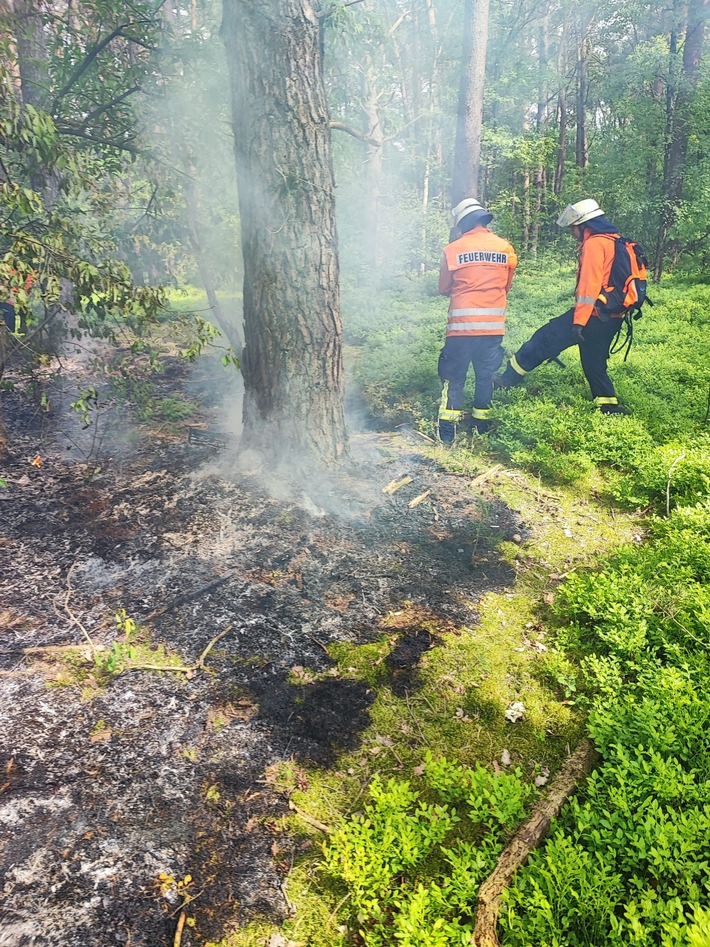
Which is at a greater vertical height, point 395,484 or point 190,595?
point 395,484

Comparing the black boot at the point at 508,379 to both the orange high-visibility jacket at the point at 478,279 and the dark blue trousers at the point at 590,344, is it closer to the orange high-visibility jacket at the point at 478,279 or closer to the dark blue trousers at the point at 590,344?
the dark blue trousers at the point at 590,344

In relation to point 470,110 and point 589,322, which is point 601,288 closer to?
point 589,322

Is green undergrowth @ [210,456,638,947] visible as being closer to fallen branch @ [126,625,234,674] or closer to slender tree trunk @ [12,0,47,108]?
fallen branch @ [126,625,234,674]

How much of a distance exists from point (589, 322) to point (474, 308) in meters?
1.27

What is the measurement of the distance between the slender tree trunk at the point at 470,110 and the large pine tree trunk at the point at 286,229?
5648 mm

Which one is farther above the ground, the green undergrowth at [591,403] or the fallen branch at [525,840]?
the green undergrowth at [591,403]

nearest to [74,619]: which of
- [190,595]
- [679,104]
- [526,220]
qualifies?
[190,595]

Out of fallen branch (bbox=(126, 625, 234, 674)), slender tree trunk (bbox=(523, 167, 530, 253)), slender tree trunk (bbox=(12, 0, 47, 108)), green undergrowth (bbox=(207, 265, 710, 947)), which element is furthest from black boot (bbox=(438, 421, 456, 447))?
slender tree trunk (bbox=(523, 167, 530, 253))

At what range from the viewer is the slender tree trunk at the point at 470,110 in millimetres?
9047

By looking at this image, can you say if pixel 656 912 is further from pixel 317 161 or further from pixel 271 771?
pixel 317 161

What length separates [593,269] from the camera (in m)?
5.62

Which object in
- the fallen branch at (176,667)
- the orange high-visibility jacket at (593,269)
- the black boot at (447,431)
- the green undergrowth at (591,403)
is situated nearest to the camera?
the fallen branch at (176,667)

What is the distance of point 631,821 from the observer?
194cm

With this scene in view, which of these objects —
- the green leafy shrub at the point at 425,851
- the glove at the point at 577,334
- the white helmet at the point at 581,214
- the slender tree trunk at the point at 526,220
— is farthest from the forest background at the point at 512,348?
the slender tree trunk at the point at 526,220
